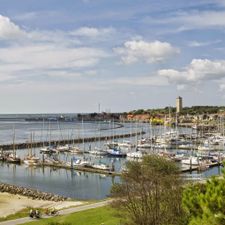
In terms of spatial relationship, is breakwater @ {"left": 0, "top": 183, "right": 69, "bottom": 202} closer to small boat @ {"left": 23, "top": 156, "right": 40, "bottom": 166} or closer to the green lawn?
the green lawn

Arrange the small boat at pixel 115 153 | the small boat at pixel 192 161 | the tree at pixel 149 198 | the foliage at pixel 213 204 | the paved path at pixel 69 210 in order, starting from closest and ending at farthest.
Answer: the foliage at pixel 213 204
the tree at pixel 149 198
the paved path at pixel 69 210
the small boat at pixel 192 161
the small boat at pixel 115 153

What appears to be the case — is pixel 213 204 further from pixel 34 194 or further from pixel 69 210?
pixel 34 194

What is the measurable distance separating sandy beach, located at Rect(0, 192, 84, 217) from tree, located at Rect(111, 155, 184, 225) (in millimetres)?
16396

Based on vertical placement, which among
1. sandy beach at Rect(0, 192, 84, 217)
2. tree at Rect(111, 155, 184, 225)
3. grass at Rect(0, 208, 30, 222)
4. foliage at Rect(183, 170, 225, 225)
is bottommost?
sandy beach at Rect(0, 192, 84, 217)

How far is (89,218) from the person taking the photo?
33.0 meters

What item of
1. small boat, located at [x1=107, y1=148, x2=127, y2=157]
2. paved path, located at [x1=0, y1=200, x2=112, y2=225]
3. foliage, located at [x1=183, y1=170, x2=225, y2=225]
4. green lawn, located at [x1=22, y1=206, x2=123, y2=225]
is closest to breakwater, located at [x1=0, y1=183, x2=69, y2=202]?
paved path, located at [x1=0, y1=200, x2=112, y2=225]

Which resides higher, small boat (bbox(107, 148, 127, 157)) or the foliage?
the foliage

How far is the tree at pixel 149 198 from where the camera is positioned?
23.4 m

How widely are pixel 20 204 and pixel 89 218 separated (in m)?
13.0

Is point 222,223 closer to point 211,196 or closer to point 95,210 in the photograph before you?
point 211,196

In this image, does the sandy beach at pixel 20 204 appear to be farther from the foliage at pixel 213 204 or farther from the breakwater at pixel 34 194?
the foliage at pixel 213 204

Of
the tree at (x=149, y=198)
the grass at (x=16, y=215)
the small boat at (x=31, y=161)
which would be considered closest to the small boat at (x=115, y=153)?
the small boat at (x=31, y=161)

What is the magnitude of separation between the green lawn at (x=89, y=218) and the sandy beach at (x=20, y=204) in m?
5.90

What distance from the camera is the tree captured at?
2339cm
